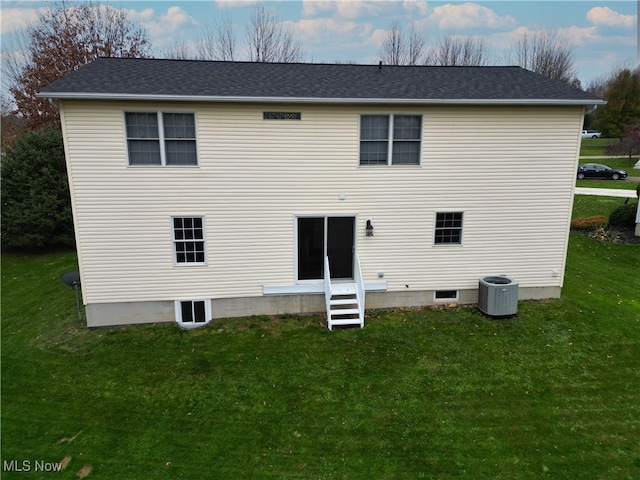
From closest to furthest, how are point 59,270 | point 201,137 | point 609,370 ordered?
point 609,370 → point 201,137 → point 59,270

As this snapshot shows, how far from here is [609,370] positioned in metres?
8.08

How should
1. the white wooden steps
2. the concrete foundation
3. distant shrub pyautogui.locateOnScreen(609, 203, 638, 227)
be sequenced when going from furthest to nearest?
1. distant shrub pyautogui.locateOnScreen(609, 203, 638, 227)
2. the concrete foundation
3. the white wooden steps

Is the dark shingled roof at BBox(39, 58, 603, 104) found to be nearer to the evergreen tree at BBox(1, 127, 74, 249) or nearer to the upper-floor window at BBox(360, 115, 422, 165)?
the upper-floor window at BBox(360, 115, 422, 165)

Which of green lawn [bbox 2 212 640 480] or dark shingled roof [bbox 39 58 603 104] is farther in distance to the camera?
dark shingled roof [bbox 39 58 603 104]

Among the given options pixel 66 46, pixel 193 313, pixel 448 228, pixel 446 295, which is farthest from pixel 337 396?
pixel 66 46

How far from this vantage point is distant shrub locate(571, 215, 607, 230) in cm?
1652

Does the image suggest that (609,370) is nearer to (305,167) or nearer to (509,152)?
(509,152)

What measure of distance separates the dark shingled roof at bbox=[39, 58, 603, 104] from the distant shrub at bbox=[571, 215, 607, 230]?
8.37 meters

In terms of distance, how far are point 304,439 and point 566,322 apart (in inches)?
291

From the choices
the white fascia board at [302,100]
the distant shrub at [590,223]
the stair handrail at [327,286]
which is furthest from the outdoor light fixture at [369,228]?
the distant shrub at [590,223]

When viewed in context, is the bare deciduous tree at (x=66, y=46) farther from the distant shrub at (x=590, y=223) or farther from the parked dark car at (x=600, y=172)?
the parked dark car at (x=600, y=172)

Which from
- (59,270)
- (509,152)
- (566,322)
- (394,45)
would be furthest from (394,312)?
(394,45)

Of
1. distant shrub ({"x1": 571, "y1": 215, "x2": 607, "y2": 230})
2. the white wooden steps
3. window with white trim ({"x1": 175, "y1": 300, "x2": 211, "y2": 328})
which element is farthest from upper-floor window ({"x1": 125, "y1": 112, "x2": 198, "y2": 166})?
distant shrub ({"x1": 571, "y1": 215, "x2": 607, "y2": 230})

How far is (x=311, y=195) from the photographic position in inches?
388
